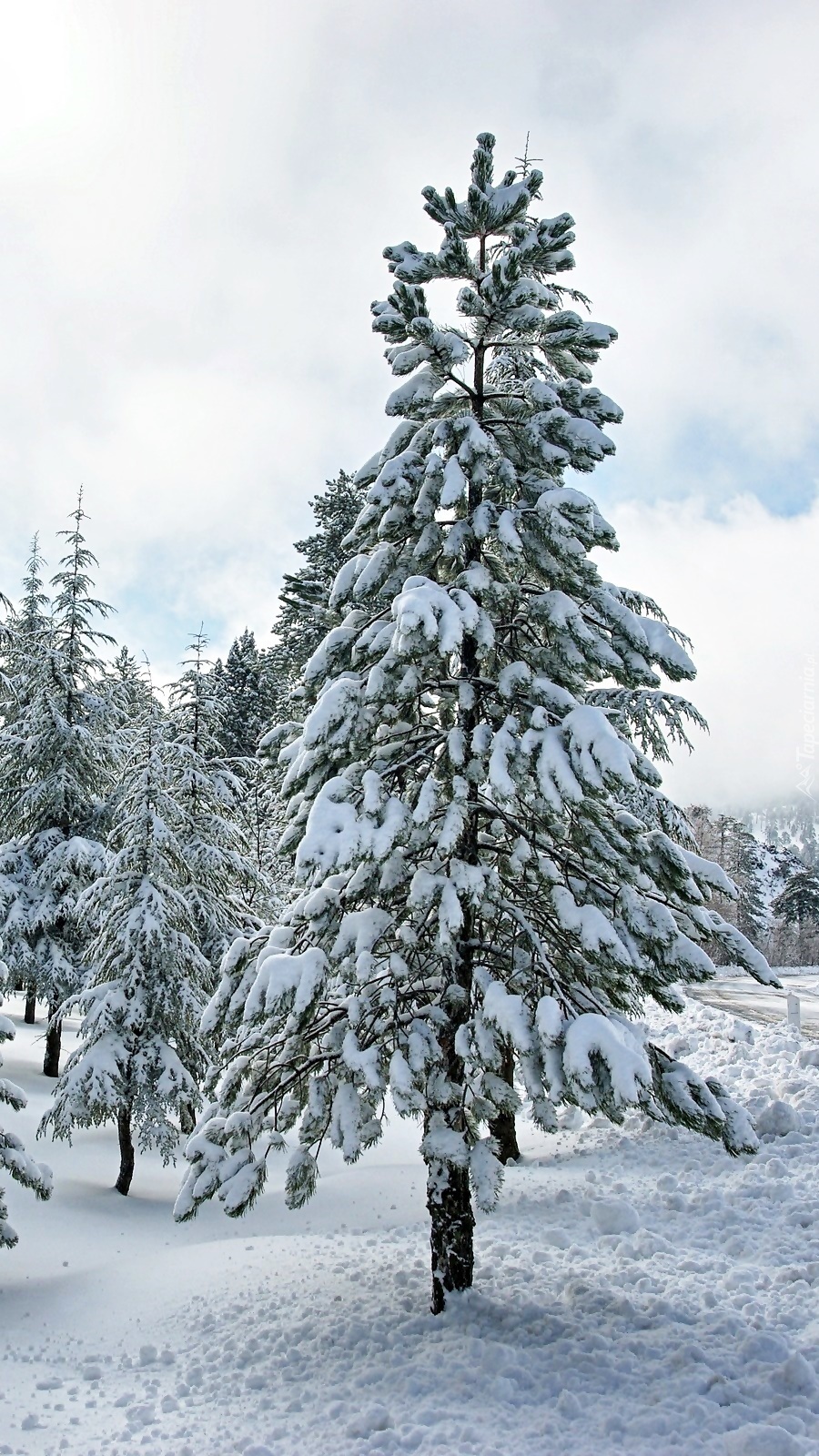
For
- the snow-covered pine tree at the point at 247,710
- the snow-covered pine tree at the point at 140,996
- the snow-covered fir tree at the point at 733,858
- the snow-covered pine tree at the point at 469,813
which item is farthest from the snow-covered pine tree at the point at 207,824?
the snow-covered fir tree at the point at 733,858

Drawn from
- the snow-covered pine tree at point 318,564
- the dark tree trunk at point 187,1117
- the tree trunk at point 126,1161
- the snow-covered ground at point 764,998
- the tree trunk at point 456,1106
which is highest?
the snow-covered pine tree at point 318,564

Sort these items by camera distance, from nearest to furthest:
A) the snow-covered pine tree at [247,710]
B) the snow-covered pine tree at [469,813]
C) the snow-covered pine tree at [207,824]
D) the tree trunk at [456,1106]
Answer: the snow-covered pine tree at [469,813] < the tree trunk at [456,1106] < the snow-covered pine tree at [207,824] < the snow-covered pine tree at [247,710]

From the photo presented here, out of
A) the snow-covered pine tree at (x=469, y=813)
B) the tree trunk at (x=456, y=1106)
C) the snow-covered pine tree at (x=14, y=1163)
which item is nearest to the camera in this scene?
the snow-covered pine tree at (x=469, y=813)

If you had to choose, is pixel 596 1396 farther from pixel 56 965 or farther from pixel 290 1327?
pixel 56 965

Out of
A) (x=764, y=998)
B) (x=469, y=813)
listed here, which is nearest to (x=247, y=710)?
(x=764, y=998)

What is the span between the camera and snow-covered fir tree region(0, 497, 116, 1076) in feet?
55.3

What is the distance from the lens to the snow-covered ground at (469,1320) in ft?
17.4

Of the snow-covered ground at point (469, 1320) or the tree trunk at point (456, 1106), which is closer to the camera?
the snow-covered ground at point (469, 1320)

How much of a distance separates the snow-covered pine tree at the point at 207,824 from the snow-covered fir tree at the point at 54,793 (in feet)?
10.4

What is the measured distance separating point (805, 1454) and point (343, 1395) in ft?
10.1

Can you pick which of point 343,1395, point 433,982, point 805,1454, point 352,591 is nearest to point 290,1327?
point 343,1395

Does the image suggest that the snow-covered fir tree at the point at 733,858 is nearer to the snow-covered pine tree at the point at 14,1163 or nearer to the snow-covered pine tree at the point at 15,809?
the snow-covered pine tree at the point at 15,809

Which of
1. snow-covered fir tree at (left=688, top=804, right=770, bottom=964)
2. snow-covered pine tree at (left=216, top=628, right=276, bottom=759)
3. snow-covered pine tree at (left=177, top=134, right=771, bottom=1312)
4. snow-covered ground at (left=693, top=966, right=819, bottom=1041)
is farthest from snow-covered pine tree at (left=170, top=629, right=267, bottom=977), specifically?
→ snow-covered fir tree at (left=688, top=804, right=770, bottom=964)

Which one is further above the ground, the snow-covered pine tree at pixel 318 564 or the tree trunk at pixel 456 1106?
the snow-covered pine tree at pixel 318 564
